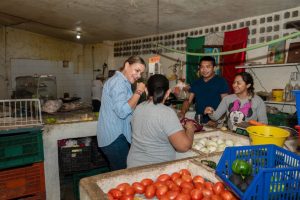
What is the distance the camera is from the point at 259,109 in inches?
105

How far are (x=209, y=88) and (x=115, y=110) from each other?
1.67m

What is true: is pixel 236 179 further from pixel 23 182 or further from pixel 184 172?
pixel 23 182

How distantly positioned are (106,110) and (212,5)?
2.40 m

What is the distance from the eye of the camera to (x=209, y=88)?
3.47 metres

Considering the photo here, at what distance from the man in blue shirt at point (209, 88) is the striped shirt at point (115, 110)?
1214 mm

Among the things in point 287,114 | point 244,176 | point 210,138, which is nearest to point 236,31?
point 287,114

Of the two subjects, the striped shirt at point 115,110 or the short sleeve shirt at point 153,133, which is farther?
the striped shirt at point 115,110

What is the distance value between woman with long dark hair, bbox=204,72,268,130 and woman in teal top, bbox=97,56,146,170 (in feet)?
3.29

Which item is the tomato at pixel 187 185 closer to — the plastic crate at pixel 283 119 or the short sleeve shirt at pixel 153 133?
the short sleeve shirt at pixel 153 133

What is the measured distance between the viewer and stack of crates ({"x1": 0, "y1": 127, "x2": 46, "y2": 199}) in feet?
8.34

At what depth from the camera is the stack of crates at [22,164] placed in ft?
8.34

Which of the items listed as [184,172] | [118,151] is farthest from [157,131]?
[118,151]

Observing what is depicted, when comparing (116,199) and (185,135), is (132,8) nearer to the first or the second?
(185,135)

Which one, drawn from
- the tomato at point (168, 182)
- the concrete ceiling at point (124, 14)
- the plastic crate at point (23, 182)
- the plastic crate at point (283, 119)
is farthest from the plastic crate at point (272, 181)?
the concrete ceiling at point (124, 14)
